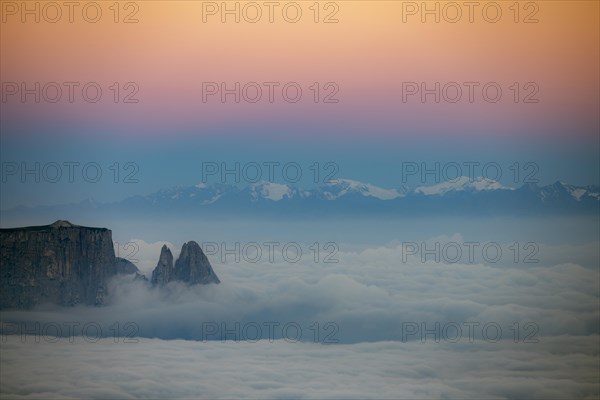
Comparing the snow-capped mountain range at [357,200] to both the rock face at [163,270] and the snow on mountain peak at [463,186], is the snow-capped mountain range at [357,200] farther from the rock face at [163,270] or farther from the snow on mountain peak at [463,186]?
the rock face at [163,270]

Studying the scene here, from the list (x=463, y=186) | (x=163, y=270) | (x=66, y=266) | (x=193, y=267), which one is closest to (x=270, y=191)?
(x=193, y=267)

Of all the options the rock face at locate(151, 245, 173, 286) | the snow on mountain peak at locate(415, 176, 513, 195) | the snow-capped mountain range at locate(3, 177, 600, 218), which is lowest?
the rock face at locate(151, 245, 173, 286)

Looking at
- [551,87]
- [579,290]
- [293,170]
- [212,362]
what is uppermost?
[551,87]

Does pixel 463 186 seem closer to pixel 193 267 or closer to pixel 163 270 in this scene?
pixel 193 267

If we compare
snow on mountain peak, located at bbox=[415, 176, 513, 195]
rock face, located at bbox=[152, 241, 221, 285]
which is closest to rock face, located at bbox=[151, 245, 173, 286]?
rock face, located at bbox=[152, 241, 221, 285]

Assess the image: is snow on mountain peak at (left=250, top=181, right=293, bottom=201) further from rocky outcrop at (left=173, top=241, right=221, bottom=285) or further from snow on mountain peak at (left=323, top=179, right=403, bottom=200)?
rocky outcrop at (left=173, top=241, right=221, bottom=285)

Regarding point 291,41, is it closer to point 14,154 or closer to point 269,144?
point 269,144

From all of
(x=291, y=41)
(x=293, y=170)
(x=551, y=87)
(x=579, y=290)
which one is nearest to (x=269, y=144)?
(x=293, y=170)

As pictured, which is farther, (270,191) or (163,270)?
(270,191)
